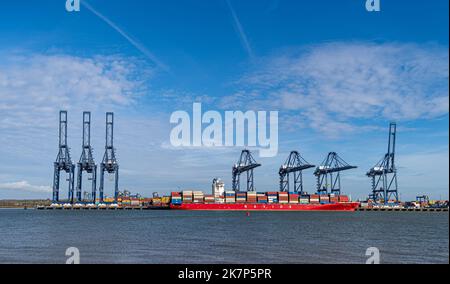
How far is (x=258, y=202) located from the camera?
11181 centimetres

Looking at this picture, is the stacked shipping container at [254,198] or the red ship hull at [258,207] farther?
the stacked shipping container at [254,198]

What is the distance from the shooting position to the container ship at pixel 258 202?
11000cm

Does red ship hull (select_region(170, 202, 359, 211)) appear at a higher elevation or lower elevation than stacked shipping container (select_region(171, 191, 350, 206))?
lower

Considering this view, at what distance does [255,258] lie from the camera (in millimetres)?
22594

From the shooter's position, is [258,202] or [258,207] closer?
[258,207]

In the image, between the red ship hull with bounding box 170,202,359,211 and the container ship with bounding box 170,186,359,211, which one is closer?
the red ship hull with bounding box 170,202,359,211

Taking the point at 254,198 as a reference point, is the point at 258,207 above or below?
below

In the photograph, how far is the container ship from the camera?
110 metres

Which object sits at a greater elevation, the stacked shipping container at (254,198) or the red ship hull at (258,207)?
the stacked shipping container at (254,198)

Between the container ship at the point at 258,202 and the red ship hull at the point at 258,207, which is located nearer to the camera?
the red ship hull at the point at 258,207

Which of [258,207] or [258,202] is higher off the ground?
[258,202]

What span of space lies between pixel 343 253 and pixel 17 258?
18.1 metres
